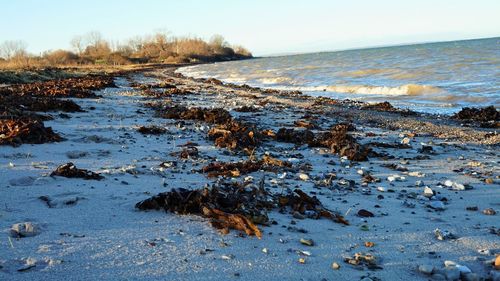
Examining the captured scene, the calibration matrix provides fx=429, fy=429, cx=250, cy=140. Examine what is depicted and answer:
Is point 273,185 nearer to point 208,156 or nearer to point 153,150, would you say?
point 208,156

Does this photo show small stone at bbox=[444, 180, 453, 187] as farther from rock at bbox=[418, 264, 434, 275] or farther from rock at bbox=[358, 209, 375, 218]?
rock at bbox=[418, 264, 434, 275]

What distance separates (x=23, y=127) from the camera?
21.7 ft

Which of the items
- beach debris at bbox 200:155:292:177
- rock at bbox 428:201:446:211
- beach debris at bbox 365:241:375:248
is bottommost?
Answer: rock at bbox 428:201:446:211

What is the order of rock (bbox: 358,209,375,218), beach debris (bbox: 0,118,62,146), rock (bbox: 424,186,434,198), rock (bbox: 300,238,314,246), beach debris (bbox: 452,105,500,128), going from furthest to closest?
beach debris (bbox: 452,105,500,128) → beach debris (bbox: 0,118,62,146) → rock (bbox: 424,186,434,198) → rock (bbox: 358,209,375,218) → rock (bbox: 300,238,314,246)

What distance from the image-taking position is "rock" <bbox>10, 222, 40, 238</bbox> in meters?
3.04

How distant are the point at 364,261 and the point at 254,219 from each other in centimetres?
95

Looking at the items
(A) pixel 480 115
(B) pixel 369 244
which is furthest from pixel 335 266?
(A) pixel 480 115

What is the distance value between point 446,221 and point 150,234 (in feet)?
9.01

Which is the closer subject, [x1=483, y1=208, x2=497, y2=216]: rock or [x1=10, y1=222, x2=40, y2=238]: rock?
[x1=10, y1=222, x2=40, y2=238]: rock

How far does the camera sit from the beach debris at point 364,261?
118 inches

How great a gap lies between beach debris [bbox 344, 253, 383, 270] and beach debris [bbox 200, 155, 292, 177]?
8.15 feet

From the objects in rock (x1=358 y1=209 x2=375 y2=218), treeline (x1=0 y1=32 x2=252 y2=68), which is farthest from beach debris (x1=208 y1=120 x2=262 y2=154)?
treeline (x1=0 y1=32 x2=252 y2=68)

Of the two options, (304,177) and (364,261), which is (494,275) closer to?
(364,261)

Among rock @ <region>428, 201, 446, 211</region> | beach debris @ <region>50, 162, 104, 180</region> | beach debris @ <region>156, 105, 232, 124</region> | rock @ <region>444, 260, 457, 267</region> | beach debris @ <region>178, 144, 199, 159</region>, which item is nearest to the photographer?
rock @ <region>444, 260, 457, 267</region>
